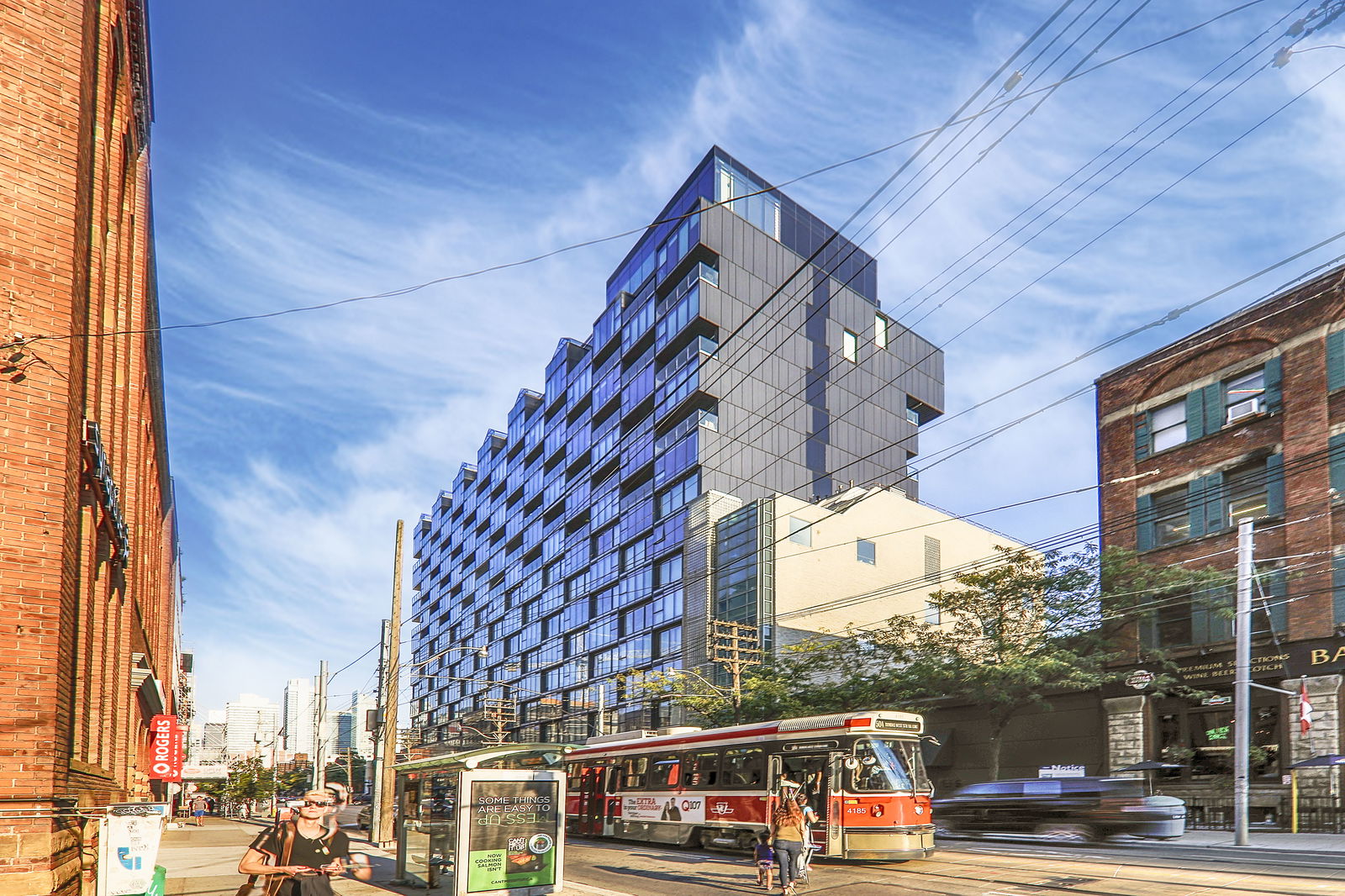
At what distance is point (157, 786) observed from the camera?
184ft

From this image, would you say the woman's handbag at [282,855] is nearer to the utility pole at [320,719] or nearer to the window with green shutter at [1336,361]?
the window with green shutter at [1336,361]

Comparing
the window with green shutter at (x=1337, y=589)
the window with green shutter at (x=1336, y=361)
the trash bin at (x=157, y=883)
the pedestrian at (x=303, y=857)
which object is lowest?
the trash bin at (x=157, y=883)

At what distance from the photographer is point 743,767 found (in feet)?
78.3

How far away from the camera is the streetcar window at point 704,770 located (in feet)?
82.3

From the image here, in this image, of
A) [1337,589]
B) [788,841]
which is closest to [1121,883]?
[788,841]

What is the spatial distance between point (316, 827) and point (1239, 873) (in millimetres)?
15253

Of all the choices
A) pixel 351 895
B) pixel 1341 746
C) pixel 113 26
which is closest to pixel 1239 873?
pixel 351 895

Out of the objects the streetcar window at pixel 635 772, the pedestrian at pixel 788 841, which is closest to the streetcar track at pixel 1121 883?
the pedestrian at pixel 788 841

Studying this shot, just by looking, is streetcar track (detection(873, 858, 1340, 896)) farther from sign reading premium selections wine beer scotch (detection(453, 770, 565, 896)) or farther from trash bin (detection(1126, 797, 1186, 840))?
trash bin (detection(1126, 797, 1186, 840))

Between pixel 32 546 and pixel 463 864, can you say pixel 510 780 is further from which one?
pixel 32 546

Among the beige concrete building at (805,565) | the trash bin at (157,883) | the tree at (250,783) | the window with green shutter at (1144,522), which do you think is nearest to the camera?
the trash bin at (157,883)

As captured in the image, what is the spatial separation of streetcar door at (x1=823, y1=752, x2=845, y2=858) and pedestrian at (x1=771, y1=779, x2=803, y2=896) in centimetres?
418

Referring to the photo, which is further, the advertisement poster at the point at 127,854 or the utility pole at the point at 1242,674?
the utility pole at the point at 1242,674

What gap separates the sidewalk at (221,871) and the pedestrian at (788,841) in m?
2.65
